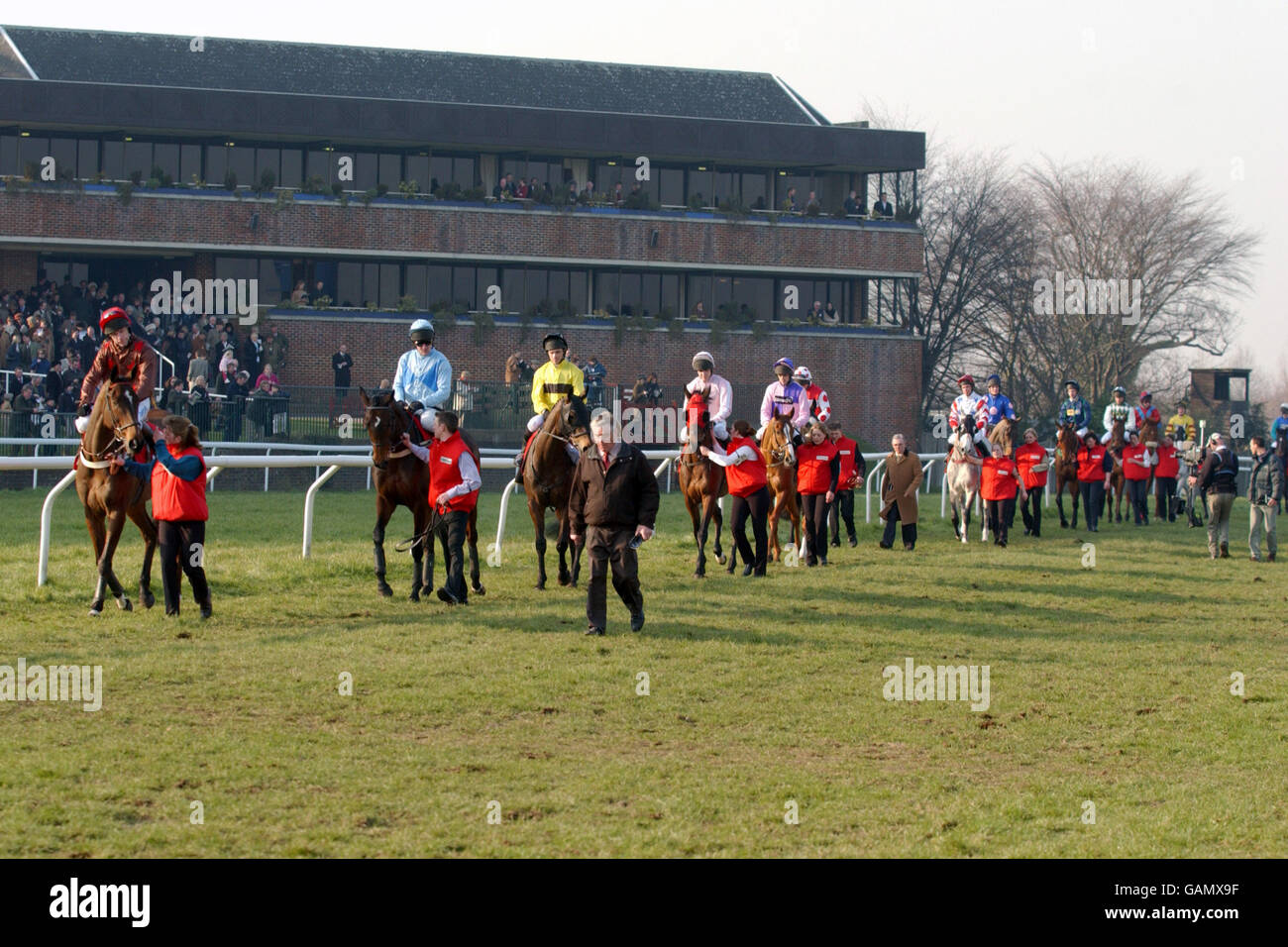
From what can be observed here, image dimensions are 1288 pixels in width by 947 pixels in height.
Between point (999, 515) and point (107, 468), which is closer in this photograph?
point (107, 468)

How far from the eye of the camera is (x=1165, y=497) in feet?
84.3

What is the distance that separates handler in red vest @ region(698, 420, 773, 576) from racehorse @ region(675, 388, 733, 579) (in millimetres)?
133

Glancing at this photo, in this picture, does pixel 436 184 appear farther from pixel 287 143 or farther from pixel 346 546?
pixel 346 546

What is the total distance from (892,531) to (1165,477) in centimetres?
932

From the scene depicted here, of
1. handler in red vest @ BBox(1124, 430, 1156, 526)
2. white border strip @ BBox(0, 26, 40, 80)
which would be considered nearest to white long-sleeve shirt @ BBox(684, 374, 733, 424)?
handler in red vest @ BBox(1124, 430, 1156, 526)

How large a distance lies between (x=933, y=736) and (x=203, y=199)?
1380 inches

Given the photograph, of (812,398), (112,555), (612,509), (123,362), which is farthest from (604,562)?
(812,398)

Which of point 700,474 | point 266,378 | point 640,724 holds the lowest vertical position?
point 640,724

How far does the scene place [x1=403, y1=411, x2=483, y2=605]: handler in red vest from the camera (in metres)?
11.7

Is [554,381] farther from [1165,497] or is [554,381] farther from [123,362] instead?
[1165,497]

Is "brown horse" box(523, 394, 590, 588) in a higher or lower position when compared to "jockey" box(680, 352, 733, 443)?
lower

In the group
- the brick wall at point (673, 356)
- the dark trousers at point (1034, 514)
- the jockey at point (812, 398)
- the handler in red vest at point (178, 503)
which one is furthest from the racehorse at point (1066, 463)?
the brick wall at point (673, 356)

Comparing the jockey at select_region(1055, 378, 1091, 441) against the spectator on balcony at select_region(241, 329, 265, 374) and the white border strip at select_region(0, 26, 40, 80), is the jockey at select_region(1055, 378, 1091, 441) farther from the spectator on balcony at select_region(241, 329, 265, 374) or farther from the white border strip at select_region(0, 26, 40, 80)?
the white border strip at select_region(0, 26, 40, 80)

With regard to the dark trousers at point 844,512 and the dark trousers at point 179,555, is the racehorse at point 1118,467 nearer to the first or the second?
the dark trousers at point 844,512
